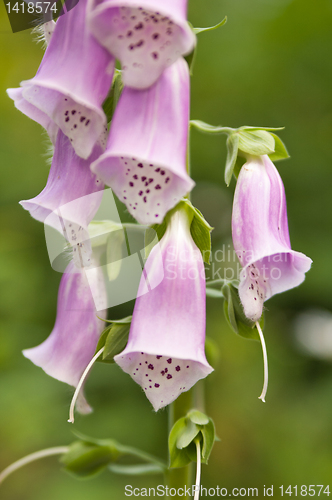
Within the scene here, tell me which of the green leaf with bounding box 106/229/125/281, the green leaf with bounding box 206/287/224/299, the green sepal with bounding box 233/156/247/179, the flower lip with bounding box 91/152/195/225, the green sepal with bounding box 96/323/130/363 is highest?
the flower lip with bounding box 91/152/195/225

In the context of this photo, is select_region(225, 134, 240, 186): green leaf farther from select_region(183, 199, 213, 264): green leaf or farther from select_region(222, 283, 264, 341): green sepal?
select_region(222, 283, 264, 341): green sepal

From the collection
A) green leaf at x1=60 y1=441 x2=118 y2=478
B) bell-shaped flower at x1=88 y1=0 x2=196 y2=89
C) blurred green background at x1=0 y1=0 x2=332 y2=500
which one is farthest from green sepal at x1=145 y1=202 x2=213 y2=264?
blurred green background at x1=0 y1=0 x2=332 y2=500

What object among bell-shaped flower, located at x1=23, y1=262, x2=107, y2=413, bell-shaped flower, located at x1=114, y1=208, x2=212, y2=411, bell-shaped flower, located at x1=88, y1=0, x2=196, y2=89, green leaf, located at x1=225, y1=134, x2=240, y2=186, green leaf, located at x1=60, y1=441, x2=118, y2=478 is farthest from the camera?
green leaf, located at x1=60, y1=441, x2=118, y2=478

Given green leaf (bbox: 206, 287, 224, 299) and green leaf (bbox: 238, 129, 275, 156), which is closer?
green leaf (bbox: 238, 129, 275, 156)

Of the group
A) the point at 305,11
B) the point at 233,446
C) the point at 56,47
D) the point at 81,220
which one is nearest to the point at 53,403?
the point at 233,446

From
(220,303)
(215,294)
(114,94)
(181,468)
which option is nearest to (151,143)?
(114,94)

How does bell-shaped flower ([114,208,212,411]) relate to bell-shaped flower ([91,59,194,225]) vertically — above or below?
below

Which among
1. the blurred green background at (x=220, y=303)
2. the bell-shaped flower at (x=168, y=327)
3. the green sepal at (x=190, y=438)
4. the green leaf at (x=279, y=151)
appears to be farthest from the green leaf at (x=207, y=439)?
the blurred green background at (x=220, y=303)

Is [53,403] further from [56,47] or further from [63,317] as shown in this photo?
[56,47]
